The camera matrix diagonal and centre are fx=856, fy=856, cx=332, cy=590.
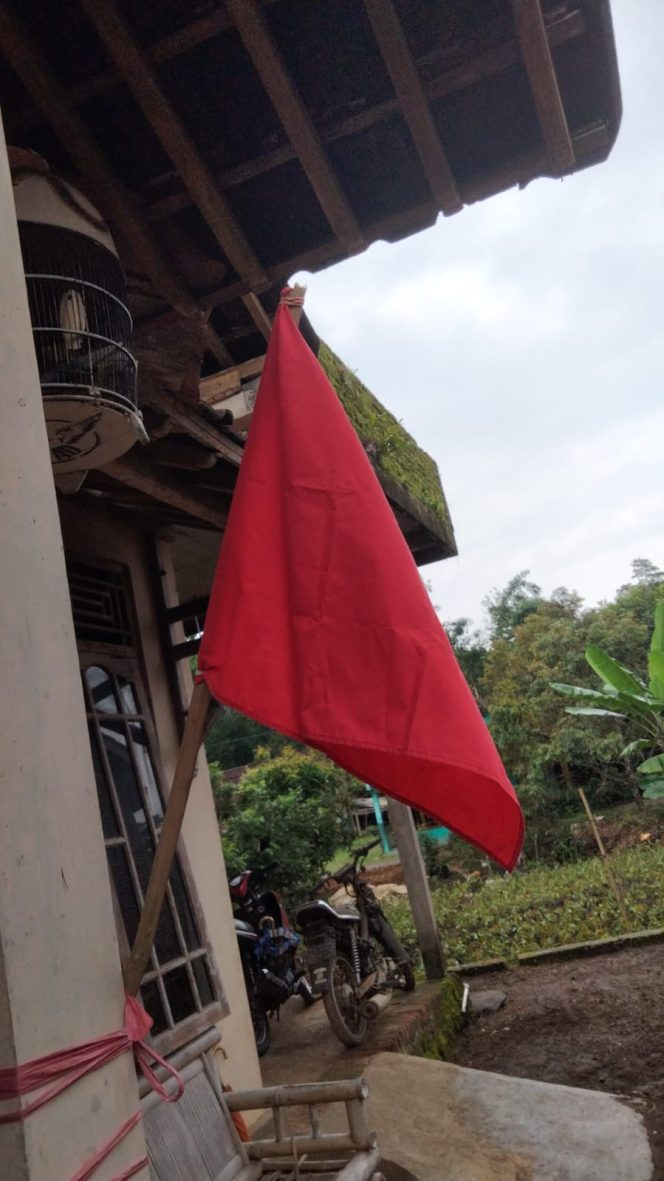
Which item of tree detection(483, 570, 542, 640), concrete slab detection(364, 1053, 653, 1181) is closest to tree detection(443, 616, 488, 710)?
tree detection(483, 570, 542, 640)

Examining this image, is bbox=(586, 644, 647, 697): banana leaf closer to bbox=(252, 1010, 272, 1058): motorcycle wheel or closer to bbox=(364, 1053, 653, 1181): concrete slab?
bbox=(252, 1010, 272, 1058): motorcycle wheel

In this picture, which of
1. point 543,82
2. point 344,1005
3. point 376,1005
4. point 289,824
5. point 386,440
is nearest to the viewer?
point 543,82

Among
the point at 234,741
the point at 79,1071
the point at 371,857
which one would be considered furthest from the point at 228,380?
the point at 234,741

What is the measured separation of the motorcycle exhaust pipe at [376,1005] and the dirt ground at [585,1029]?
59cm

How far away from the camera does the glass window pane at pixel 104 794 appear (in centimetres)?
325

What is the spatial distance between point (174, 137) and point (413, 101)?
0.70 m

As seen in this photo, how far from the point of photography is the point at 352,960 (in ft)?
19.7

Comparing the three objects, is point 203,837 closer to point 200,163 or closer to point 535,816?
point 200,163

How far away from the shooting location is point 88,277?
225cm

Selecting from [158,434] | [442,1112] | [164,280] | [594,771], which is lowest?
[442,1112]

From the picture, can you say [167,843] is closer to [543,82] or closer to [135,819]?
[135,819]

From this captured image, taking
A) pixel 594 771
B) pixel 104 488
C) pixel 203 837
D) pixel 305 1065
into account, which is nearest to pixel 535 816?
pixel 594 771

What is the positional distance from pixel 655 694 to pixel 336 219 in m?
8.57

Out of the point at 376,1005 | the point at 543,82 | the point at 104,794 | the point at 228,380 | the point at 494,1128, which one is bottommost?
the point at 494,1128
